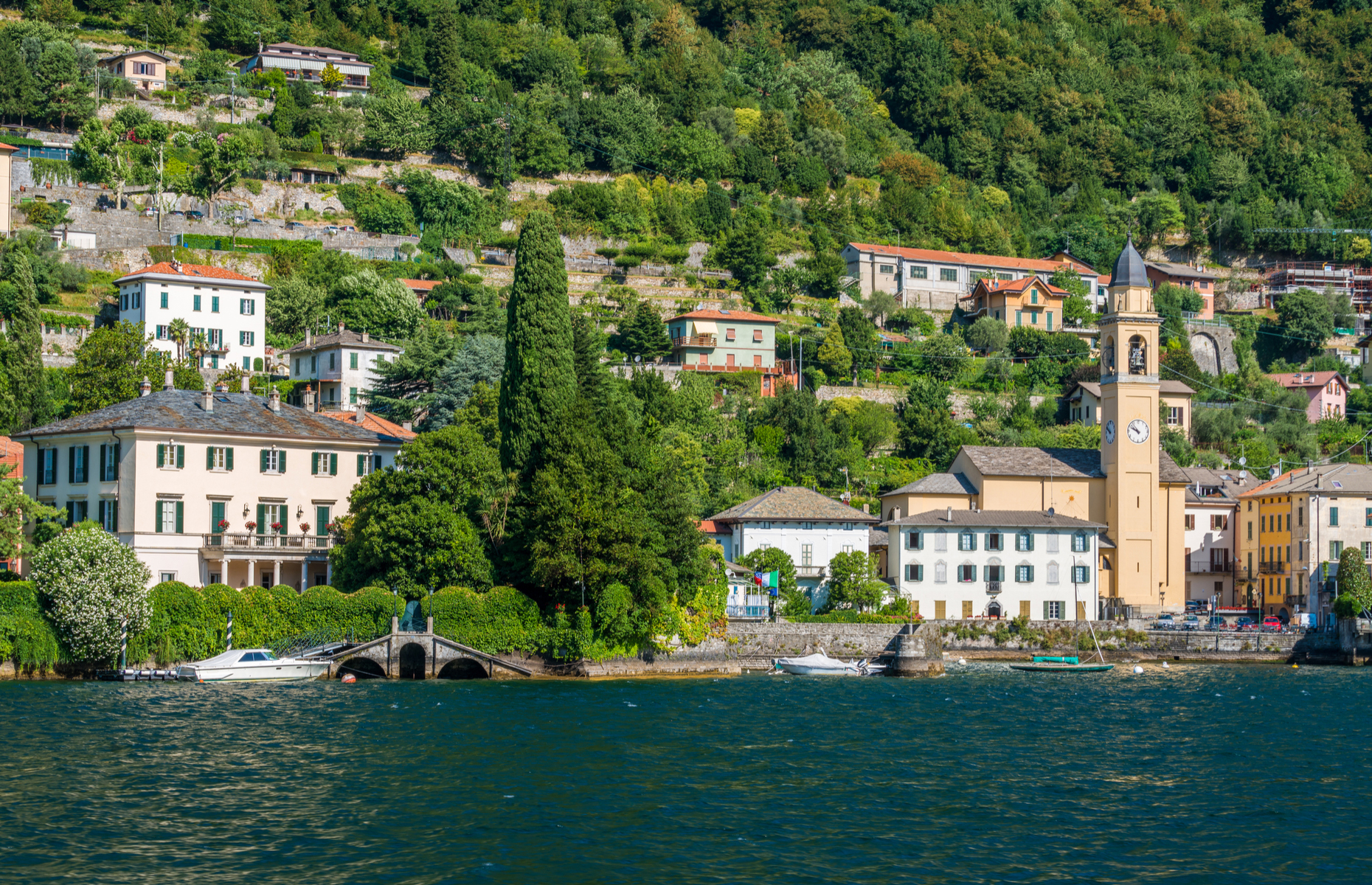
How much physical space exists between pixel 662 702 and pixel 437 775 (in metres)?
16.6

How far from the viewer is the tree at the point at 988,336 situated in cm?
11088

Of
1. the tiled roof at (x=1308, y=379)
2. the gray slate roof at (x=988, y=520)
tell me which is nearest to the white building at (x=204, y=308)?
the gray slate roof at (x=988, y=520)

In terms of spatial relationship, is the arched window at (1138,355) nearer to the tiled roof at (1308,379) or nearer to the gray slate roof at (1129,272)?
the gray slate roof at (1129,272)

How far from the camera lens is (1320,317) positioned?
409 ft

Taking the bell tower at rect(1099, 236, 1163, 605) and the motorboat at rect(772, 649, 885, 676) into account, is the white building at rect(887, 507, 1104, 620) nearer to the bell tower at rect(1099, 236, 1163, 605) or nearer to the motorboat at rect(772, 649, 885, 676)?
the bell tower at rect(1099, 236, 1163, 605)

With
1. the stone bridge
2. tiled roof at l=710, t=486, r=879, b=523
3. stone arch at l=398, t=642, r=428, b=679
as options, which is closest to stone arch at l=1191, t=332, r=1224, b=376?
tiled roof at l=710, t=486, r=879, b=523

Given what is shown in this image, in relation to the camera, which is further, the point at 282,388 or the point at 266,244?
the point at 266,244

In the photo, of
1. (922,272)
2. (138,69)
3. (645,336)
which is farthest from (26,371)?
(922,272)

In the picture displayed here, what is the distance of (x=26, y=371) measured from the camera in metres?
69.6

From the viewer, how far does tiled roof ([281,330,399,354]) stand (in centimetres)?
8618

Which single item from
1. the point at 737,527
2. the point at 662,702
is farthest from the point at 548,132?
the point at 662,702

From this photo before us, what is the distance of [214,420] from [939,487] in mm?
37996

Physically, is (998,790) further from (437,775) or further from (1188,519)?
(1188,519)

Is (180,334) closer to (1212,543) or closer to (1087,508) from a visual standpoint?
(1087,508)
